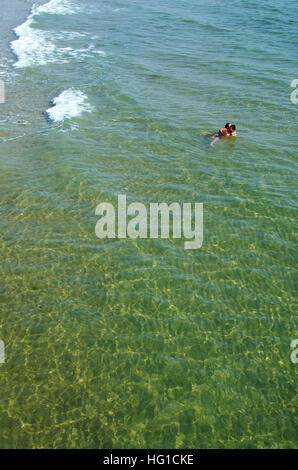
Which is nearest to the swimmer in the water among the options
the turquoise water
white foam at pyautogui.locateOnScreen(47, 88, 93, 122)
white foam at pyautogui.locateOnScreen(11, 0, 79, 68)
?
the turquoise water

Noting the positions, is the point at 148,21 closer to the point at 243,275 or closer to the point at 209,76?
the point at 209,76

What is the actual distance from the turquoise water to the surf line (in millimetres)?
343

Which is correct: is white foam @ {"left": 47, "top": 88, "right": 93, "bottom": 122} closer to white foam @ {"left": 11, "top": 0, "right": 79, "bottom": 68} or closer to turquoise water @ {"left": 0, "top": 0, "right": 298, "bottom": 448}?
turquoise water @ {"left": 0, "top": 0, "right": 298, "bottom": 448}

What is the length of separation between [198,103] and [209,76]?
429 cm

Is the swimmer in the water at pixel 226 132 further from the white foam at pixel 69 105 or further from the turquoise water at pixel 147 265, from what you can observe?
the white foam at pixel 69 105

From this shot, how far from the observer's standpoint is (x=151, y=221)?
1466 cm

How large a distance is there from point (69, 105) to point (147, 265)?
12974mm

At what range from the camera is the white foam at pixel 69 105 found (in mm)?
21234

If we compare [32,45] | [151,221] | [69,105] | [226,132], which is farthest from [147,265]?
[32,45]

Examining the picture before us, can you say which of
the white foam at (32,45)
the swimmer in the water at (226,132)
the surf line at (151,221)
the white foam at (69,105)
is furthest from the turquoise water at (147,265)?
the white foam at (32,45)

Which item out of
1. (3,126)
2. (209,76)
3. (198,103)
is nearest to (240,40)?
(209,76)

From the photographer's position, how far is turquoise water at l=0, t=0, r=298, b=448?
361 inches

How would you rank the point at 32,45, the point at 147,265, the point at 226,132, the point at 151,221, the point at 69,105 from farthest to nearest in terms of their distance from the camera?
the point at 32,45
the point at 69,105
the point at 226,132
the point at 151,221
the point at 147,265

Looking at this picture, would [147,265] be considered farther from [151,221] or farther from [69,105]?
[69,105]
